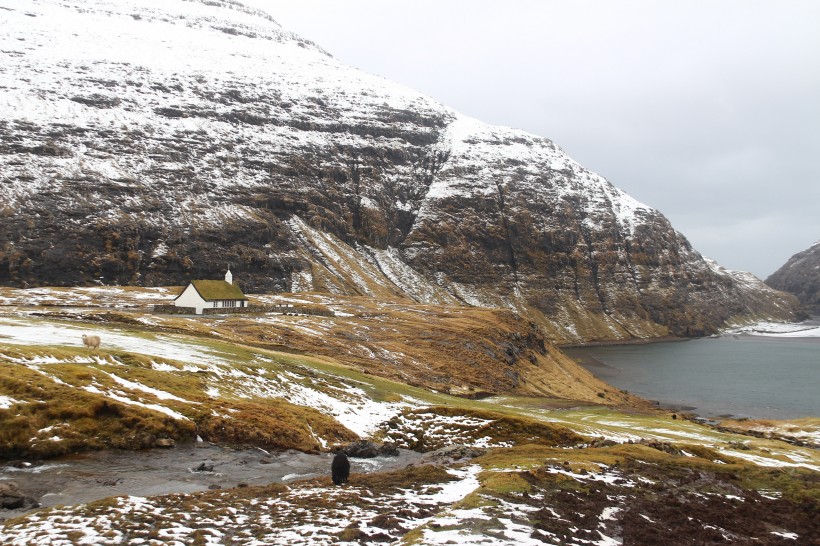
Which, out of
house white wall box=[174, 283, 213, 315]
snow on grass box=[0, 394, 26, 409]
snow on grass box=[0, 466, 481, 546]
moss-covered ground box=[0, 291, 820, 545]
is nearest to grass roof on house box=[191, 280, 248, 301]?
house white wall box=[174, 283, 213, 315]

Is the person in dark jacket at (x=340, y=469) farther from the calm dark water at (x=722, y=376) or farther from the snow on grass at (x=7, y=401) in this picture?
the calm dark water at (x=722, y=376)

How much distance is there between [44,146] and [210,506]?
218 meters

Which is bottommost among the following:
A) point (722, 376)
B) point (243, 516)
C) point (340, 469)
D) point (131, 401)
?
point (722, 376)

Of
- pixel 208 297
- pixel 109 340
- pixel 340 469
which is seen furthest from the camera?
pixel 208 297

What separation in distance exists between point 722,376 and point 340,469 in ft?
417

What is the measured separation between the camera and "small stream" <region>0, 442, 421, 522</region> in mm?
19359

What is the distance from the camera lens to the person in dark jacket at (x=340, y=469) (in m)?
21.3

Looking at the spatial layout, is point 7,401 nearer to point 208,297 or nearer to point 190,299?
point 190,299

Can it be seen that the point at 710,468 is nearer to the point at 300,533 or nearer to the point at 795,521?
the point at 795,521

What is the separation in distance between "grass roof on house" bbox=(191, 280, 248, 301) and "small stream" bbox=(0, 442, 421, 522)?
7886cm

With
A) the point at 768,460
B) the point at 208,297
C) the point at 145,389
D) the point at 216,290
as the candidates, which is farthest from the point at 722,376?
the point at 145,389

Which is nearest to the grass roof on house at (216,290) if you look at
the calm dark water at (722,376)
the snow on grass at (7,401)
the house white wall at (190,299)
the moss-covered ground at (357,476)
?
the house white wall at (190,299)

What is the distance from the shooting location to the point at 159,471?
22.7 m

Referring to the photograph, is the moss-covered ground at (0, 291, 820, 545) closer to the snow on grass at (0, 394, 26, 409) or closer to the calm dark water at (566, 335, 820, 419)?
the snow on grass at (0, 394, 26, 409)
